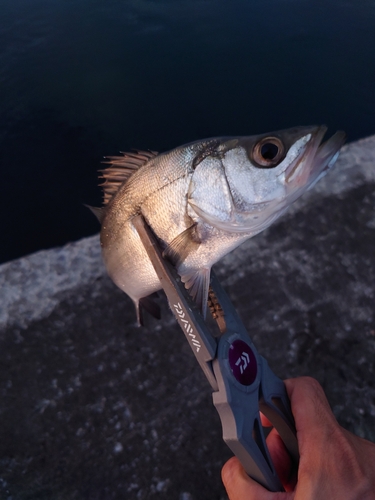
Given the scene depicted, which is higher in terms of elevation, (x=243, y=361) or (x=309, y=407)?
(x=243, y=361)

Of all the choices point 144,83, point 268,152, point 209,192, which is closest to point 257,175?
point 268,152

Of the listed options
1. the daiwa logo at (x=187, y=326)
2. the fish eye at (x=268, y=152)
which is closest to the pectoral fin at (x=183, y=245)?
the daiwa logo at (x=187, y=326)

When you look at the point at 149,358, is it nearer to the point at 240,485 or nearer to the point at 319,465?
the point at 240,485

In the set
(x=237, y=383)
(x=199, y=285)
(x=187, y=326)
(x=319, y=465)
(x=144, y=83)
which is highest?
(x=144, y=83)

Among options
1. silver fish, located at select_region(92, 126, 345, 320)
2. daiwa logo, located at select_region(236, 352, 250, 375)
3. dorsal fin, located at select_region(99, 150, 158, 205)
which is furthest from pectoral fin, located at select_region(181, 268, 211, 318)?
dorsal fin, located at select_region(99, 150, 158, 205)

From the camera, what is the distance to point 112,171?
69.2 inches

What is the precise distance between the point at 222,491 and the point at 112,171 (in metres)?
1.59

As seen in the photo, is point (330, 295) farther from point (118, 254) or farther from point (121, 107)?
point (121, 107)

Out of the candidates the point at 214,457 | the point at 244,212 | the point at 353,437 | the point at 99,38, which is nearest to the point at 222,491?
Answer: the point at 214,457

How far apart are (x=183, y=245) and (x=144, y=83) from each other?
4.53m

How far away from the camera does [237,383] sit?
1.26 meters

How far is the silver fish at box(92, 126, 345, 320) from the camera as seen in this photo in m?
1.33

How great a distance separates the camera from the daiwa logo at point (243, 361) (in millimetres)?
1311

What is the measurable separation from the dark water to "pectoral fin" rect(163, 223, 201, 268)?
93.4 inches
